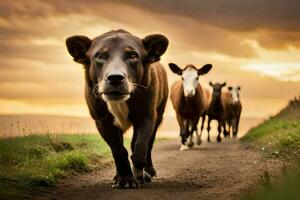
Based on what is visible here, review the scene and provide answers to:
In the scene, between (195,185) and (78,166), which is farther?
(78,166)

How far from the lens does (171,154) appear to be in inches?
594

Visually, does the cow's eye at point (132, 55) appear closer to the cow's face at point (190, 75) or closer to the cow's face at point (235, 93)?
the cow's face at point (190, 75)

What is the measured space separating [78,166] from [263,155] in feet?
15.4

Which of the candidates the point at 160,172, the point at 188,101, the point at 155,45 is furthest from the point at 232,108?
the point at 155,45

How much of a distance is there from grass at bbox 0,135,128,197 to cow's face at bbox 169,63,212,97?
353 centimetres

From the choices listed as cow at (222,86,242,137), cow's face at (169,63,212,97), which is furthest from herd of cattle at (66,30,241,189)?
cow at (222,86,242,137)

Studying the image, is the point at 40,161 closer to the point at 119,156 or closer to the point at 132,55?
the point at 119,156

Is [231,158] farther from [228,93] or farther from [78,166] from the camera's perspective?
[228,93]

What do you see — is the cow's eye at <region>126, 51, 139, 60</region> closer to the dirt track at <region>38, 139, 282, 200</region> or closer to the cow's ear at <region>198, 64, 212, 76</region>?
the dirt track at <region>38, 139, 282, 200</region>

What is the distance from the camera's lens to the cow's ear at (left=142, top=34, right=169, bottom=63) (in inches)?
343

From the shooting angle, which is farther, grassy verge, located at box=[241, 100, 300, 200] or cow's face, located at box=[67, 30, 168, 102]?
cow's face, located at box=[67, 30, 168, 102]

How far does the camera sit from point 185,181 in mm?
9609

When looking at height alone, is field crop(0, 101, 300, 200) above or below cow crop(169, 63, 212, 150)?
below

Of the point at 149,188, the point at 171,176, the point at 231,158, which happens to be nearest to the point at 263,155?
the point at 231,158
